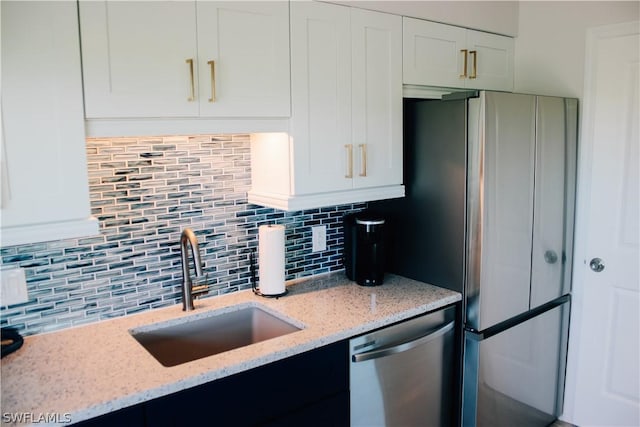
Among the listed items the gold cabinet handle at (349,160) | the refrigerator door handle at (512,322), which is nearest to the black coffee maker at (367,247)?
the gold cabinet handle at (349,160)

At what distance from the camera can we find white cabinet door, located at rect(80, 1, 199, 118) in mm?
1569

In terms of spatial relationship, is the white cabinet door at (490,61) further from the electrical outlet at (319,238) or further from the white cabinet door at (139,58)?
the white cabinet door at (139,58)

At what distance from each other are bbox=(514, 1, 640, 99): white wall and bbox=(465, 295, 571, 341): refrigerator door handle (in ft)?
3.33

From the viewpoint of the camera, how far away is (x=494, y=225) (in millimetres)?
2246

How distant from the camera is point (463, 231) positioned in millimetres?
2236

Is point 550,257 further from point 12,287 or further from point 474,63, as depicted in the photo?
point 12,287

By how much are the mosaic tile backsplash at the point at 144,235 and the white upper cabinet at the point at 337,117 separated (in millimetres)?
150

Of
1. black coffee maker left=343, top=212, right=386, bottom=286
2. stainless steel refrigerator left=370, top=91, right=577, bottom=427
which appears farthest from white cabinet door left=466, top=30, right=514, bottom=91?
black coffee maker left=343, top=212, right=386, bottom=286

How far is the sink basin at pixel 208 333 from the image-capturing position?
2.02 metres

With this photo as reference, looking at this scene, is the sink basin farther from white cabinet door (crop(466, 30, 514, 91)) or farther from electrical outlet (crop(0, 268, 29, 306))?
white cabinet door (crop(466, 30, 514, 91))

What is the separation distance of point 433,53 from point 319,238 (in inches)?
38.7

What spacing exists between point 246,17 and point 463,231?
3.89ft

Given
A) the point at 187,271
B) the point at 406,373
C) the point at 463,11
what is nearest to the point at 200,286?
the point at 187,271

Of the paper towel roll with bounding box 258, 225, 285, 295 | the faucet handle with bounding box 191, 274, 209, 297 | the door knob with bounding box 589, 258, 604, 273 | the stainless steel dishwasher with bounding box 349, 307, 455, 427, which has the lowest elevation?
the stainless steel dishwasher with bounding box 349, 307, 455, 427
